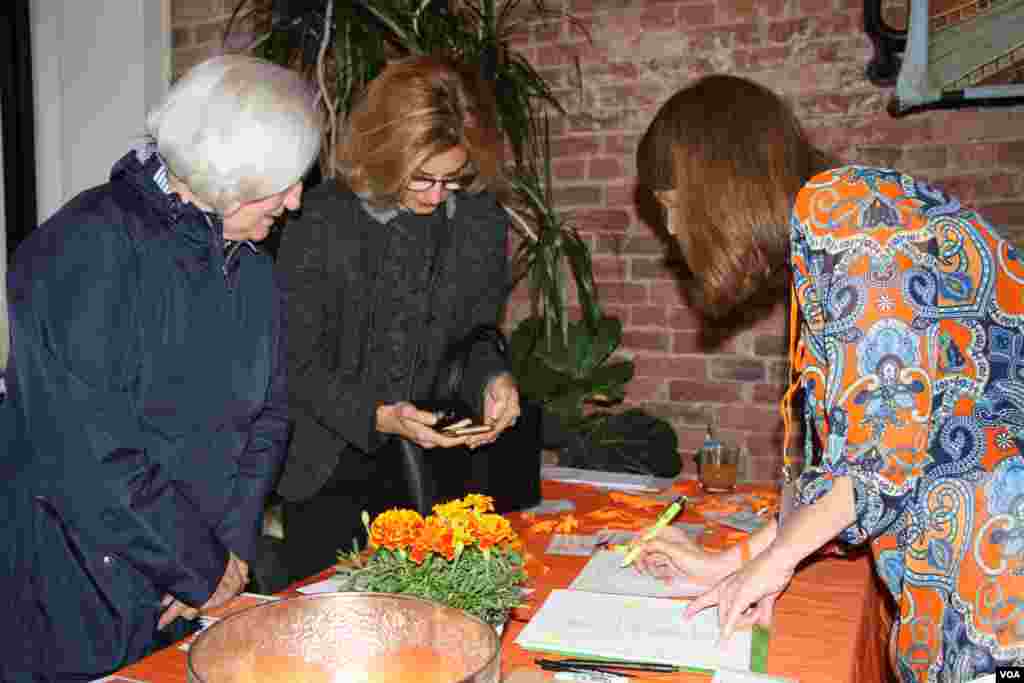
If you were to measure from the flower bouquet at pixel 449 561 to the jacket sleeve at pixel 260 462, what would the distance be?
53cm

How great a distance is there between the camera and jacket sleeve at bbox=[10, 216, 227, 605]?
1.35m

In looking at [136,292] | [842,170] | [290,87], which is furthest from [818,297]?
[136,292]

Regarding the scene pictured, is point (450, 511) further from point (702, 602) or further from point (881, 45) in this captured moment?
point (881, 45)

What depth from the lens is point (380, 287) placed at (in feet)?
6.92

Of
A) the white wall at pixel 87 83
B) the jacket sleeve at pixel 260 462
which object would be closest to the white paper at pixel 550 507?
the jacket sleeve at pixel 260 462

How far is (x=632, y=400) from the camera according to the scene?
3.65 meters

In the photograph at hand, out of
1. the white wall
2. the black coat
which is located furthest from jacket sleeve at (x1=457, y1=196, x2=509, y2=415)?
the white wall

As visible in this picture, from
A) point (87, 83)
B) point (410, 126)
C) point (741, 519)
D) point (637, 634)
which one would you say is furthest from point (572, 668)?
point (87, 83)

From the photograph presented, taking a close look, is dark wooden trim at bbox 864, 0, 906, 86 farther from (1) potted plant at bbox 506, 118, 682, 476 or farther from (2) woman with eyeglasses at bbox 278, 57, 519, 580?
(2) woman with eyeglasses at bbox 278, 57, 519, 580

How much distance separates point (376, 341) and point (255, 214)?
0.64 m

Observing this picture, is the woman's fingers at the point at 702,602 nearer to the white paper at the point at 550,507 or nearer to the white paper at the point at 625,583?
the white paper at the point at 625,583

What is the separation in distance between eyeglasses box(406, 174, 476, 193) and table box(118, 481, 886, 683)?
71 cm

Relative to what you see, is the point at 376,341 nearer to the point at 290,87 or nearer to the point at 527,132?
the point at 290,87

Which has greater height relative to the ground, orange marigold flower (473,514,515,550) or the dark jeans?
orange marigold flower (473,514,515,550)
